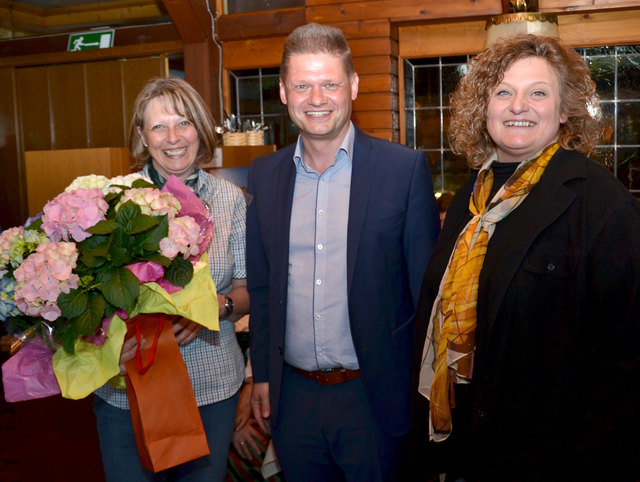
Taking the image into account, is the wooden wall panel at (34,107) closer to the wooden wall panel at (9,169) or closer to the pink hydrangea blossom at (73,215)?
the wooden wall panel at (9,169)

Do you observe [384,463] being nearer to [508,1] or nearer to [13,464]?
[13,464]

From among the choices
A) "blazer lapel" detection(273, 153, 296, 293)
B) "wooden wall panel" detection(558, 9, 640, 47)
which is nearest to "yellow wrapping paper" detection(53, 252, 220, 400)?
"blazer lapel" detection(273, 153, 296, 293)

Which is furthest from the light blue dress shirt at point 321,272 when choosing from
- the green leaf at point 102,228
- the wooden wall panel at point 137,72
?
the wooden wall panel at point 137,72

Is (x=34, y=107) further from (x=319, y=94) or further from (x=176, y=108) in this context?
(x=319, y=94)

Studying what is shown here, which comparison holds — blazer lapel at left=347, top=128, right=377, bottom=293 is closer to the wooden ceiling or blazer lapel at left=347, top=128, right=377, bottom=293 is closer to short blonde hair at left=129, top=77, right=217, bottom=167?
short blonde hair at left=129, top=77, right=217, bottom=167

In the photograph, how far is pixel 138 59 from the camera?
6355mm

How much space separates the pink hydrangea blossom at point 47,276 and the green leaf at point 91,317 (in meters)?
0.06

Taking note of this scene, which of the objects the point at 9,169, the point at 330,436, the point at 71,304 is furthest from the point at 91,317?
the point at 9,169

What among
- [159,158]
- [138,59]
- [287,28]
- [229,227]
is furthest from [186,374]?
[138,59]

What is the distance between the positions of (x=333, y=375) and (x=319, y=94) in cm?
84

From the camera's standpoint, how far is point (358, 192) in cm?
187

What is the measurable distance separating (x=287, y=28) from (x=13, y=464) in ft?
12.4

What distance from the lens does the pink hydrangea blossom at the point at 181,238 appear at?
155 cm

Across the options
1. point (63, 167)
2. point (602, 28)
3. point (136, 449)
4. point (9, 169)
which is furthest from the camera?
point (9, 169)
